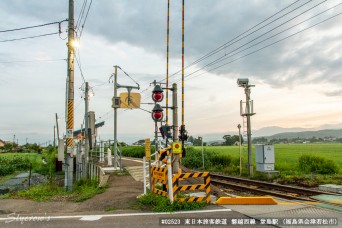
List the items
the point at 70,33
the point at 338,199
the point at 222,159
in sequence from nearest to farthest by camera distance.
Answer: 1. the point at 338,199
2. the point at 70,33
3. the point at 222,159

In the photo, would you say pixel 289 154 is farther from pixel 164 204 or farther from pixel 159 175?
pixel 164 204

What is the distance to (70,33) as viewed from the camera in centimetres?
1378

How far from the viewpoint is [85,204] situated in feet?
30.8

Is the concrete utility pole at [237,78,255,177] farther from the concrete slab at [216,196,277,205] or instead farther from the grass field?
the concrete slab at [216,196,277,205]

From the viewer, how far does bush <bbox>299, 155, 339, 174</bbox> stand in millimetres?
19453

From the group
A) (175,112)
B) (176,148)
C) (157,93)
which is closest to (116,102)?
(175,112)

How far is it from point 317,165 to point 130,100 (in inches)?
481

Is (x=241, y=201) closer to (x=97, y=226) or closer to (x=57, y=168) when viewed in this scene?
(x=97, y=226)

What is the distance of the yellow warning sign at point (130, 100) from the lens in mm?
16875

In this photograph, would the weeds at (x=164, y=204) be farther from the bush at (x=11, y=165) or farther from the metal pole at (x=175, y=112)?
the bush at (x=11, y=165)

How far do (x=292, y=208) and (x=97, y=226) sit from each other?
4956mm

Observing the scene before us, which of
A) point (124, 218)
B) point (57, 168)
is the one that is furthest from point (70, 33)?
point (57, 168)

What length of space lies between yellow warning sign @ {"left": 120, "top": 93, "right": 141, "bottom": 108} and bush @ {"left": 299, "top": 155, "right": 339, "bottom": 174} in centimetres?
1127

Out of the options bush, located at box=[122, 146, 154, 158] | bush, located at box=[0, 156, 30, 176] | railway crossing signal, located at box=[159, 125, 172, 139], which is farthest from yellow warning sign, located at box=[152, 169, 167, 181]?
bush, located at box=[0, 156, 30, 176]
